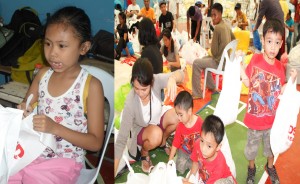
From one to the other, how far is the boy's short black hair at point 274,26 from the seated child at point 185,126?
0.32 meters

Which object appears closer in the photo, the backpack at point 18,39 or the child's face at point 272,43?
the child's face at point 272,43

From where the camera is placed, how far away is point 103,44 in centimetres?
124

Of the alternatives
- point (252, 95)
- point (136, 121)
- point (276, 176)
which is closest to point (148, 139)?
point (136, 121)

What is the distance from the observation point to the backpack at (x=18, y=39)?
155 centimetres

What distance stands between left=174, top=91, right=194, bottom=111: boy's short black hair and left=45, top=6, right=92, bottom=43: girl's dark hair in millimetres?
372

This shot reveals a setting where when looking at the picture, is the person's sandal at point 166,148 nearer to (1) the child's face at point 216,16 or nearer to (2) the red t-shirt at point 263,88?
(2) the red t-shirt at point 263,88

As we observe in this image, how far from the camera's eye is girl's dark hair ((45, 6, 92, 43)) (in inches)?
45.7

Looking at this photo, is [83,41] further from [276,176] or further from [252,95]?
[276,176]

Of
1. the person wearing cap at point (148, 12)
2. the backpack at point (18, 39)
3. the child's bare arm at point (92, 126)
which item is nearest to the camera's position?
the person wearing cap at point (148, 12)

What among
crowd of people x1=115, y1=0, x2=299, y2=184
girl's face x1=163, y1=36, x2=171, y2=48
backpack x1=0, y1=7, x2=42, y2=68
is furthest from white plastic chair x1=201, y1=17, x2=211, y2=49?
backpack x1=0, y1=7, x2=42, y2=68

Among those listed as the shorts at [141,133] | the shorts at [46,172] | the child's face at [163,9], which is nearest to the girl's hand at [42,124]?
the shorts at [46,172]

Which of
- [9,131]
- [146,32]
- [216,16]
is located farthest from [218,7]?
[9,131]

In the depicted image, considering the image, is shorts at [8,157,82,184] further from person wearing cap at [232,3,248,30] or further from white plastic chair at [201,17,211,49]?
person wearing cap at [232,3,248,30]

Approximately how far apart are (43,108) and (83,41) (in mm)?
290
